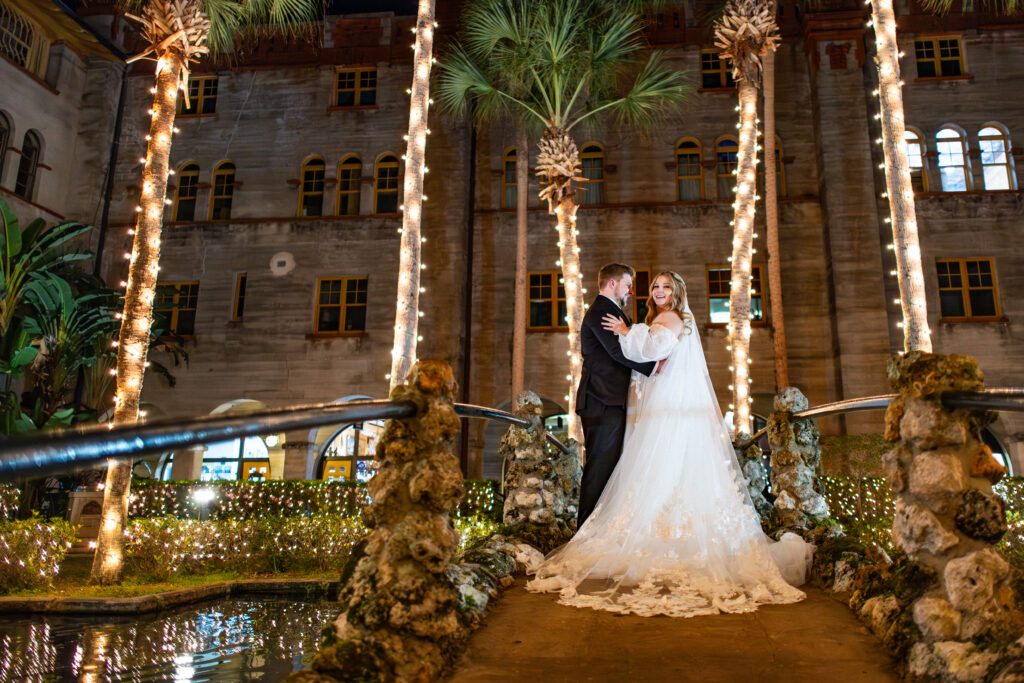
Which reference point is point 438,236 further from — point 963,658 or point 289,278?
point 963,658

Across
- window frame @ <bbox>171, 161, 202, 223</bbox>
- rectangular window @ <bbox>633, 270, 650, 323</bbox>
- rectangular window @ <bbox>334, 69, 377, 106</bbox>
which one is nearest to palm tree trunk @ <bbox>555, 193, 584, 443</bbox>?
rectangular window @ <bbox>633, 270, 650, 323</bbox>

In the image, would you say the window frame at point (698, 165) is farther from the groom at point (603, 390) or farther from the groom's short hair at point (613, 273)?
the groom at point (603, 390)

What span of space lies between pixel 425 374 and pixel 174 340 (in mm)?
21054

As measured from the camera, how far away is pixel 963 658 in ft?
8.77

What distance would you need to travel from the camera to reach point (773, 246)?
63.9 ft

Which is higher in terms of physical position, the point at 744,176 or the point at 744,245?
the point at 744,176

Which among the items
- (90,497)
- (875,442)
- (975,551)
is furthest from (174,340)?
(975,551)

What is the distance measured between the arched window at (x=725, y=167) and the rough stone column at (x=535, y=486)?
16.3 m

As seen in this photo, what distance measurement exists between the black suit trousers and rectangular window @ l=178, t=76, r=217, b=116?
881 inches

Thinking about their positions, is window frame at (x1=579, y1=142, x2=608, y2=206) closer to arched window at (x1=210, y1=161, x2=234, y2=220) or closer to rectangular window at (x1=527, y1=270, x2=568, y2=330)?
rectangular window at (x1=527, y1=270, x2=568, y2=330)

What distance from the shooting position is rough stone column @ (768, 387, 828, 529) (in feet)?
18.6

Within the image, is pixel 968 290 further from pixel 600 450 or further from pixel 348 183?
pixel 348 183

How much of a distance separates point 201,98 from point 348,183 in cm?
613

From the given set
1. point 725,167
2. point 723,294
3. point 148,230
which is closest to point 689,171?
point 725,167
